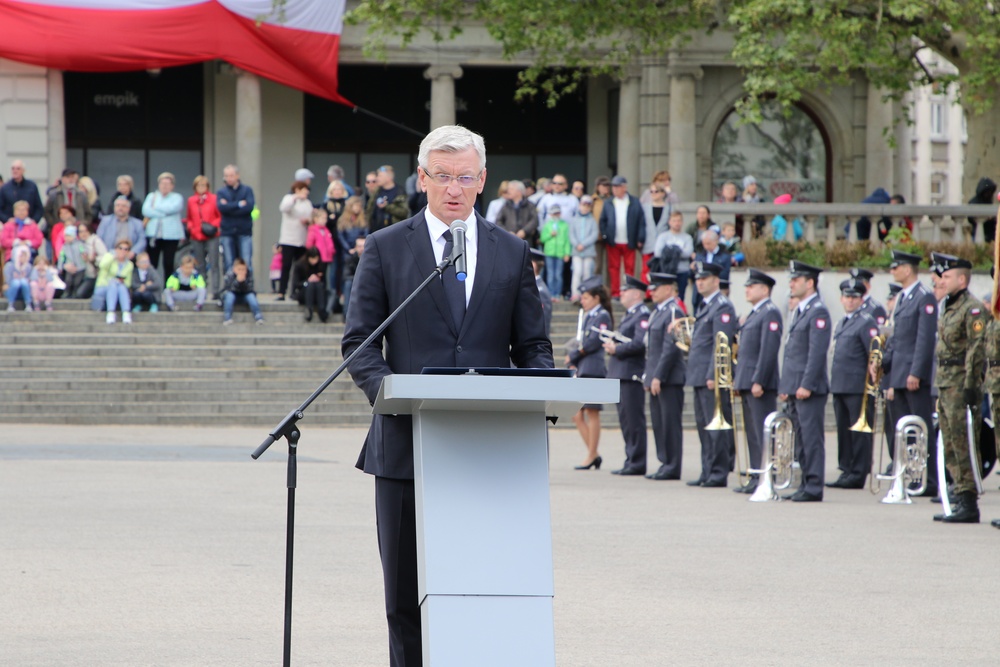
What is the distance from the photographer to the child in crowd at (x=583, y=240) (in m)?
25.2

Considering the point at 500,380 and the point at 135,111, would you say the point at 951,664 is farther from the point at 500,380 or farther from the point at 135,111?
the point at 135,111

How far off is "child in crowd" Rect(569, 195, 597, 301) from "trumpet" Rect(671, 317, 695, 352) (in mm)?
8081

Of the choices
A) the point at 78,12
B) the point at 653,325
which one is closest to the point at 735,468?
the point at 653,325

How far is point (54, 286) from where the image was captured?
24312mm

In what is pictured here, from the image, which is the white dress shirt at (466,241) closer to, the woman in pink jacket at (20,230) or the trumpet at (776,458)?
the trumpet at (776,458)

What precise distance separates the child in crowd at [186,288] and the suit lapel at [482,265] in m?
20.1

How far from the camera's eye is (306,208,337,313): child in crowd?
79.4ft

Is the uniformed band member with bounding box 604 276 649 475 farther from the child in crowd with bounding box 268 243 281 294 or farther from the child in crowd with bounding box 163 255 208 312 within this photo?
the child in crowd with bounding box 268 243 281 294

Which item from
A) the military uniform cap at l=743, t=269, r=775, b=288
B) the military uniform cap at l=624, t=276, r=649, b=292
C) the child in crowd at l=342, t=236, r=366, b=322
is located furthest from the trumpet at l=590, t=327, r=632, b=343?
the child in crowd at l=342, t=236, r=366, b=322

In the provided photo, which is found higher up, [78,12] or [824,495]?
[78,12]

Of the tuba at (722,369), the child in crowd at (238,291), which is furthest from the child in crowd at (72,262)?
the tuba at (722,369)

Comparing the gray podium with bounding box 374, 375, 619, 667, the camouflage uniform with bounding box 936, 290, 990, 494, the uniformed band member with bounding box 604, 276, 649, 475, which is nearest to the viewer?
the gray podium with bounding box 374, 375, 619, 667

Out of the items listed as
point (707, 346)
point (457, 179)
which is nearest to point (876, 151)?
point (707, 346)

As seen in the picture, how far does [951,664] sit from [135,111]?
3021cm
